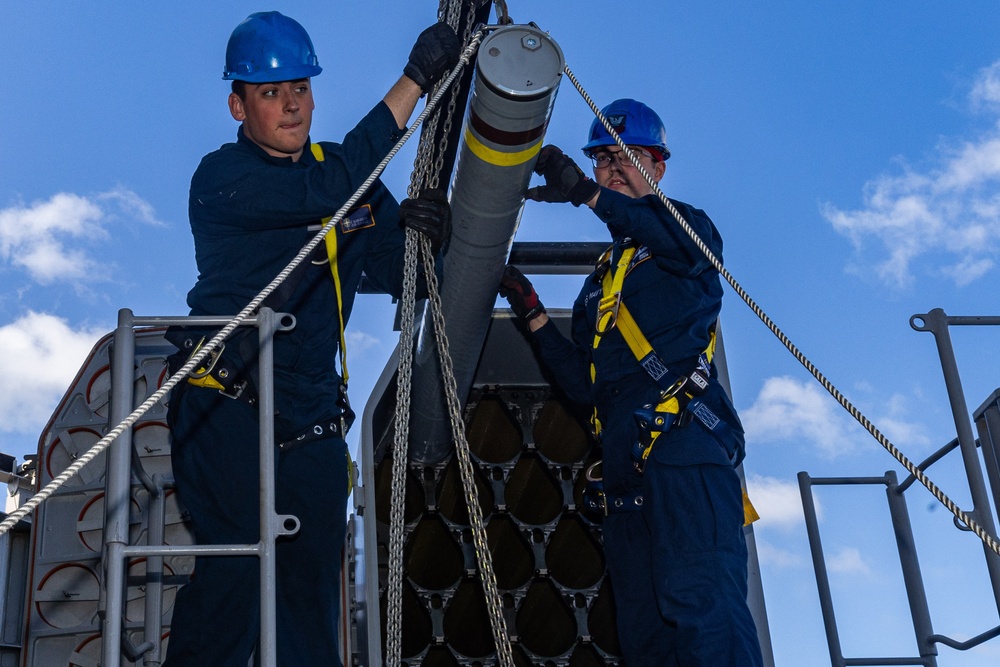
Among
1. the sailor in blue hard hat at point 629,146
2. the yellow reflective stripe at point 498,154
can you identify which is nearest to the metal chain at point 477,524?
the yellow reflective stripe at point 498,154

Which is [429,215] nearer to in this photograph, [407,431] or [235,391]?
[407,431]

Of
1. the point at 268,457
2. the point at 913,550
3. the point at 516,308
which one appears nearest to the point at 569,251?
the point at 516,308

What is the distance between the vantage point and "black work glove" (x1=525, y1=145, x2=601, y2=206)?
4.16 metres

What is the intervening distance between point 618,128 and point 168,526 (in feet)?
9.16

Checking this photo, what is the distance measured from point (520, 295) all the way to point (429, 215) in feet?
3.40

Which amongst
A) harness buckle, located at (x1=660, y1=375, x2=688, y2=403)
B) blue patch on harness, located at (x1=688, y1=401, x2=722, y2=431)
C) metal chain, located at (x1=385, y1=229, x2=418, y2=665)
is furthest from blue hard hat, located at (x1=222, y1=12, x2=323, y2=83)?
blue patch on harness, located at (x1=688, y1=401, x2=722, y2=431)

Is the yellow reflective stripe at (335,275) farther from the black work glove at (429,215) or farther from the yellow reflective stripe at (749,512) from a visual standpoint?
the yellow reflective stripe at (749,512)

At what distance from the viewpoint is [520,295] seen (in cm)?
502

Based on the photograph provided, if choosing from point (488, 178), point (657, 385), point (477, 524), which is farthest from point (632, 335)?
point (477, 524)

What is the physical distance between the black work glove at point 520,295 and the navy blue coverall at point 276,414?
1.15m

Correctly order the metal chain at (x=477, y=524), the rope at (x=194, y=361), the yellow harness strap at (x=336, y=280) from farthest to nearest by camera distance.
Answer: the yellow harness strap at (x=336, y=280) < the metal chain at (x=477, y=524) < the rope at (x=194, y=361)

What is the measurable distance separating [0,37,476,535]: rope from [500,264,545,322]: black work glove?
135cm

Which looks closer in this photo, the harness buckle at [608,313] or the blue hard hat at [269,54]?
A: the blue hard hat at [269,54]

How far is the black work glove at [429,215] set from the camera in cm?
405
